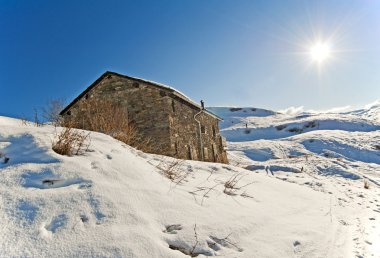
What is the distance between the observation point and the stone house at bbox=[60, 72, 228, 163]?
11.9 metres

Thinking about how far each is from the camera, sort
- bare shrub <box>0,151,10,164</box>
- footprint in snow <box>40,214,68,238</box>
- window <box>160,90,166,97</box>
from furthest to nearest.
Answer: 1. window <box>160,90,166,97</box>
2. bare shrub <box>0,151,10,164</box>
3. footprint in snow <box>40,214,68,238</box>

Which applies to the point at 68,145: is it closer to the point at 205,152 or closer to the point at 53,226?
the point at 53,226

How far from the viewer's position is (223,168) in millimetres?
5406

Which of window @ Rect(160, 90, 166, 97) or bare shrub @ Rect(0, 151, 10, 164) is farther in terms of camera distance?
window @ Rect(160, 90, 166, 97)

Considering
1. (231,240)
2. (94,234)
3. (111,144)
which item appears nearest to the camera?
(94,234)

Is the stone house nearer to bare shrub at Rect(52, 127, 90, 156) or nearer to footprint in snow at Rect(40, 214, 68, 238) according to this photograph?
bare shrub at Rect(52, 127, 90, 156)

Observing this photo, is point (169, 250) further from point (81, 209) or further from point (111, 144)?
point (111, 144)

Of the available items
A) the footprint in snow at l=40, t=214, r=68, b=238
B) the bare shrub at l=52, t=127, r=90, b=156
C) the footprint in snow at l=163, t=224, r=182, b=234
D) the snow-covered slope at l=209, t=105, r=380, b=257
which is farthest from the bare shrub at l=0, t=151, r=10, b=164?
the snow-covered slope at l=209, t=105, r=380, b=257

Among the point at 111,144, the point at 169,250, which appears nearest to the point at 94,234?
the point at 169,250

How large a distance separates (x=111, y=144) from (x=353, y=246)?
3.10 meters

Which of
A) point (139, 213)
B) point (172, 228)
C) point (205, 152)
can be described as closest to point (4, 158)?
point (139, 213)

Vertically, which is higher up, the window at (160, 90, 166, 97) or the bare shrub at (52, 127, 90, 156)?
the window at (160, 90, 166, 97)

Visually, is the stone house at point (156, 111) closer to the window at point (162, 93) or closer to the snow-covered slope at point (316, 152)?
the window at point (162, 93)

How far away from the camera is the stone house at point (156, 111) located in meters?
11.9
